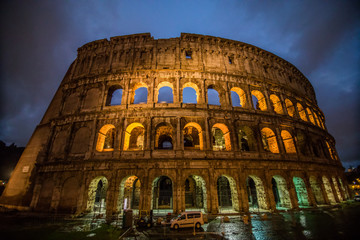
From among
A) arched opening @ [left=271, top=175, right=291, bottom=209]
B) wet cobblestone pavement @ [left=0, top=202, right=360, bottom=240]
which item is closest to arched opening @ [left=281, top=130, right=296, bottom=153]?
arched opening @ [left=271, top=175, right=291, bottom=209]

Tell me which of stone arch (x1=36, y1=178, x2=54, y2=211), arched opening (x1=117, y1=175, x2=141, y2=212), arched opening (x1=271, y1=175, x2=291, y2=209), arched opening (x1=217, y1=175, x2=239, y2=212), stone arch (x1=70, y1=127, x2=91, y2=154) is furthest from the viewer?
arched opening (x1=117, y1=175, x2=141, y2=212)

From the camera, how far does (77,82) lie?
745 inches

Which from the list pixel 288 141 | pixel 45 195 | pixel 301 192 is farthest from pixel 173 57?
pixel 301 192

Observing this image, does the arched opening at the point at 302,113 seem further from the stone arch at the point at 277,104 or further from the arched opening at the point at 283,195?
the arched opening at the point at 283,195

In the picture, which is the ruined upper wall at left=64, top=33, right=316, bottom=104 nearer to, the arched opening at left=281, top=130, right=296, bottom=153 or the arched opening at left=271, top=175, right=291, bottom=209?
the arched opening at left=281, top=130, right=296, bottom=153

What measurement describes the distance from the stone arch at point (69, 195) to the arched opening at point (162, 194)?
7.16 meters

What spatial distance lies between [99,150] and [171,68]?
1179 cm

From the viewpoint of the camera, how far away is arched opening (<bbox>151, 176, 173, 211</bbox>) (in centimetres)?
1622

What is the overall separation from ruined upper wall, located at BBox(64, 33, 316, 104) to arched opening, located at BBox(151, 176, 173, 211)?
522 inches

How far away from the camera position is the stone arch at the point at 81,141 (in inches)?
605

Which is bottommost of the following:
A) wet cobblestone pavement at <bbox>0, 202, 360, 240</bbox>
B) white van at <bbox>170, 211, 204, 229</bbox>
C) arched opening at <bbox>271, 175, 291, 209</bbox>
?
wet cobblestone pavement at <bbox>0, 202, 360, 240</bbox>

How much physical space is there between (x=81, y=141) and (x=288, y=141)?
2310cm

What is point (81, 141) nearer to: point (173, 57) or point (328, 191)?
point (173, 57)

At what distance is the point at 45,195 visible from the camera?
14523 mm
